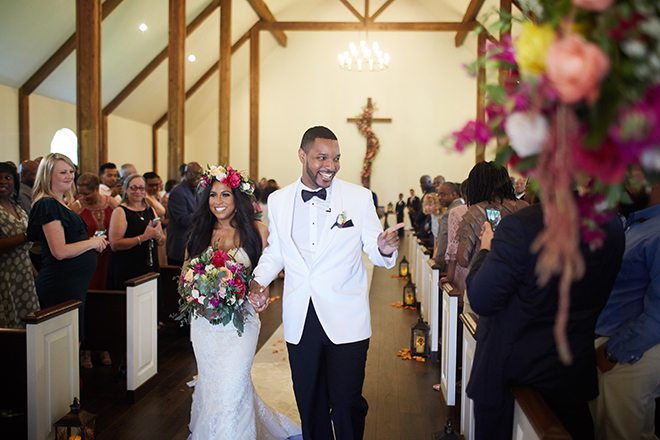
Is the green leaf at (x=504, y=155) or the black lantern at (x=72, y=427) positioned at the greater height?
the green leaf at (x=504, y=155)

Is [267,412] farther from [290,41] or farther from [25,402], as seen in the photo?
[290,41]

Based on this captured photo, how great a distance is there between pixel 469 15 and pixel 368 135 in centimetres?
449

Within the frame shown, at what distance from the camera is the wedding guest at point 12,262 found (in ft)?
11.3

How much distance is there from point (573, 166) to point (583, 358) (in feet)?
3.87

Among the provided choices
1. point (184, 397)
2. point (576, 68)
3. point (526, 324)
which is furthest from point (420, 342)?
point (576, 68)

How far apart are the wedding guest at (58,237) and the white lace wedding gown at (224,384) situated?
1.15 meters

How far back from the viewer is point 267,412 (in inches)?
120

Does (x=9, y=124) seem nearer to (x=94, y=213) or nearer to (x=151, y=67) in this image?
(x=151, y=67)

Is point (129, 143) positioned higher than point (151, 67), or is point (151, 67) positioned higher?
point (151, 67)

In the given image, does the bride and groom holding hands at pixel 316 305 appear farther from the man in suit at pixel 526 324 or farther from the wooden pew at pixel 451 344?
the wooden pew at pixel 451 344

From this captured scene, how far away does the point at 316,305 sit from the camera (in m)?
2.40

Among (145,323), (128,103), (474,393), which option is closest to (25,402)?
(145,323)

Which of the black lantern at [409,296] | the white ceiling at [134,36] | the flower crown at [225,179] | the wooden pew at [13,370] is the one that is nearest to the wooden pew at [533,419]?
the flower crown at [225,179]

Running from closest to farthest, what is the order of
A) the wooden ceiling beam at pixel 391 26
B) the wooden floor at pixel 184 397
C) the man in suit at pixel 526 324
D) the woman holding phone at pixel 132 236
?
the man in suit at pixel 526 324 < the wooden floor at pixel 184 397 < the woman holding phone at pixel 132 236 < the wooden ceiling beam at pixel 391 26
